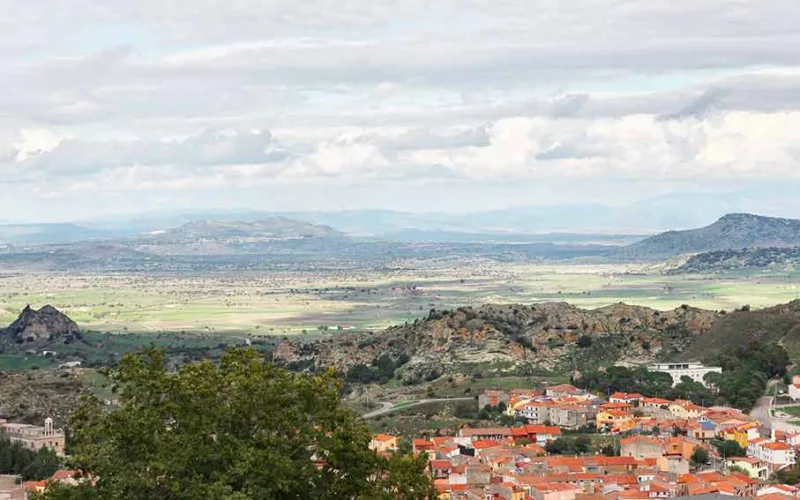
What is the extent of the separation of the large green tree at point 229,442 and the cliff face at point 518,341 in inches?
3466

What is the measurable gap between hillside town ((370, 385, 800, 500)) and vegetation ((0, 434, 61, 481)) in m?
18.7

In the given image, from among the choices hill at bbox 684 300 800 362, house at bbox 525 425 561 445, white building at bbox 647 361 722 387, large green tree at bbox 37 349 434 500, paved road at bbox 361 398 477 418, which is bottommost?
paved road at bbox 361 398 477 418

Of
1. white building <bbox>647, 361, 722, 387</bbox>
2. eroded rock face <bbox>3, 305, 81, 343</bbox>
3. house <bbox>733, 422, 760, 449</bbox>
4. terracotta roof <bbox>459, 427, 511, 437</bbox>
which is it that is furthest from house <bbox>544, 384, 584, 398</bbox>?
eroded rock face <bbox>3, 305, 81, 343</bbox>

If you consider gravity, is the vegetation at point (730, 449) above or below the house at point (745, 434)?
below

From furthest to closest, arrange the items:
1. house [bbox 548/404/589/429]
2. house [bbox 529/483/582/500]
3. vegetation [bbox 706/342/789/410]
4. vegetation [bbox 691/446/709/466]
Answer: vegetation [bbox 706/342/789/410]
house [bbox 548/404/589/429]
vegetation [bbox 691/446/709/466]
house [bbox 529/483/582/500]

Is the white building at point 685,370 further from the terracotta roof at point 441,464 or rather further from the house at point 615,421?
the terracotta roof at point 441,464

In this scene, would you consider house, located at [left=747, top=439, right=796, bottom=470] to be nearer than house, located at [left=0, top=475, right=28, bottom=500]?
No

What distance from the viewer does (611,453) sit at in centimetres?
7694

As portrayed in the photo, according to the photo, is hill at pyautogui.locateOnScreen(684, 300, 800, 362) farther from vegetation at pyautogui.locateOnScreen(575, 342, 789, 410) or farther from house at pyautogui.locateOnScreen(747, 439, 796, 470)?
house at pyautogui.locateOnScreen(747, 439, 796, 470)

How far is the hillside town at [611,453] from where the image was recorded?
62.4 m

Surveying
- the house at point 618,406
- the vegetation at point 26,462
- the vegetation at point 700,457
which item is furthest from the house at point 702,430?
the vegetation at point 26,462

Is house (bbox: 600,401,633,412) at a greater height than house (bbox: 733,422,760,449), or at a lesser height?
greater

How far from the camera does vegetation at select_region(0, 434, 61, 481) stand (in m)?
72.2

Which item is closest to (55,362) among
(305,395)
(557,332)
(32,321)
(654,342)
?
(32,321)
